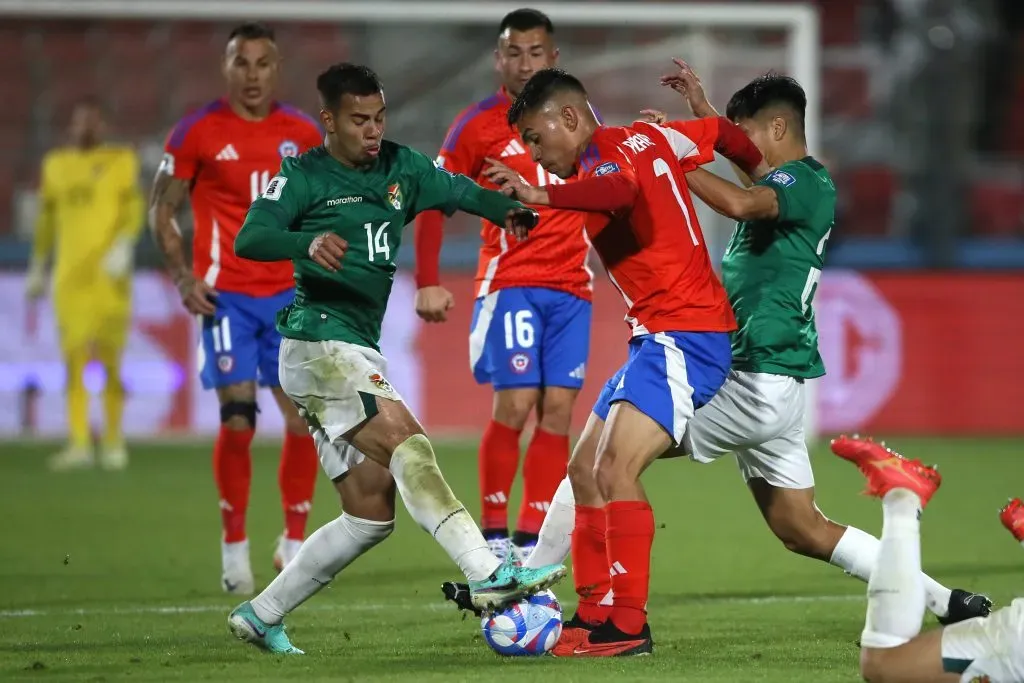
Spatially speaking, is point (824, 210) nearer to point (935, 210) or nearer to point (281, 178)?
point (281, 178)

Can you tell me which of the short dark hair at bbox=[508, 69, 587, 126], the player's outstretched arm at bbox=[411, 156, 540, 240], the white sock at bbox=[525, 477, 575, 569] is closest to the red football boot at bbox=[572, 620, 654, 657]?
the white sock at bbox=[525, 477, 575, 569]

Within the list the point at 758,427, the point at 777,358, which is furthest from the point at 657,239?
the point at 758,427

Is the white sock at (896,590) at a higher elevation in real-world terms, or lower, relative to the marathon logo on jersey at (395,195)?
lower

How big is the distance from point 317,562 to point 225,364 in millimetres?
2144

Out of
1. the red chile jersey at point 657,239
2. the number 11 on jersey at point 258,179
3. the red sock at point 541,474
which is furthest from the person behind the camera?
the number 11 on jersey at point 258,179

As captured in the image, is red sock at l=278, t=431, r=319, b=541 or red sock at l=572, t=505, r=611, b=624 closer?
red sock at l=572, t=505, r=611, b=624

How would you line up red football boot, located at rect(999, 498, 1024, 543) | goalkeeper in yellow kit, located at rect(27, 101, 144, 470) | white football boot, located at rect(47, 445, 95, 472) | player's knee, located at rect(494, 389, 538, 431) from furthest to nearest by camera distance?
goalkeeper in yellow kit, located at rect(27, 101, 144, 470) < white football boot, located at rect(47, 445, 95, 472) < player's knee, located at rect(494, 389, 538, 431) < red football boot, located at rect(999, 498, 1024, 543)

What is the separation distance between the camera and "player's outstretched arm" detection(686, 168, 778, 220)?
17.8 ft

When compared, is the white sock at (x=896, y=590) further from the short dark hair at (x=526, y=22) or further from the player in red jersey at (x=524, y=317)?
the short dark hair at (x=526, y=22)

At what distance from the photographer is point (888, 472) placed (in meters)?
4.63

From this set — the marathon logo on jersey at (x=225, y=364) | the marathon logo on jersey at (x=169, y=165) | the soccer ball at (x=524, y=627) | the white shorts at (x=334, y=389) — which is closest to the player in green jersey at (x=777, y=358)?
the soccer ball at (x=524, y=627)

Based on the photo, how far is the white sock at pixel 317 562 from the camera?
5.43 metres

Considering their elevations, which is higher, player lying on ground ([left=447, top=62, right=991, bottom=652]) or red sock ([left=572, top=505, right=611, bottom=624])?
player lying on ground ([left=447, top=62, right=991, bottom=652])

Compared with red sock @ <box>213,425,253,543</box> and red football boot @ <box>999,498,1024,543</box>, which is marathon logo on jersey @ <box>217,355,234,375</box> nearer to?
red sock @ <box>213,425,253,543</box>
